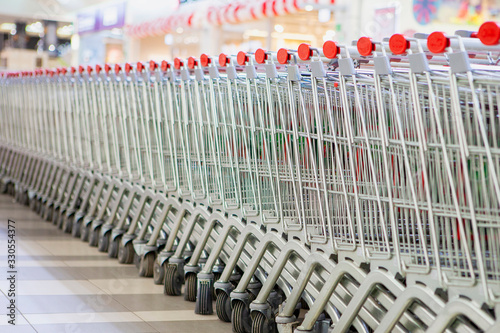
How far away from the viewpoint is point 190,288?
429 centimetres

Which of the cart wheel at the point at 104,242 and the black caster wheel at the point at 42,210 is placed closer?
the cart wheel at the point at 104,242

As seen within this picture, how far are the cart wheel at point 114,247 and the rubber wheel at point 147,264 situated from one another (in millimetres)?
534

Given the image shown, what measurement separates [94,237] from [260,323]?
241cm

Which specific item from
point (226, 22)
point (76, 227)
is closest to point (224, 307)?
point (76, 227)

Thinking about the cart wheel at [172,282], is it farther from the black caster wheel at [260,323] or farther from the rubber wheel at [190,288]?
the black caster wheel at [260,323]

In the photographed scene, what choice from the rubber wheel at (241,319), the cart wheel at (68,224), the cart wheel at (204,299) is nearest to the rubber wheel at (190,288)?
the cart wheel at (204,299)

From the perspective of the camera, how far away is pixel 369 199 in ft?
10.1

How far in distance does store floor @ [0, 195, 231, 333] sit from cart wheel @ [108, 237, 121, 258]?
4 cm

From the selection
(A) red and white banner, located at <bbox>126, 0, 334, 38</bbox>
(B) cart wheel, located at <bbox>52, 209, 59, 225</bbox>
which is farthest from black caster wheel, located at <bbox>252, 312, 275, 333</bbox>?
(A) red and white banner, located at <bbox>126, 0, 334, 38</bbox>

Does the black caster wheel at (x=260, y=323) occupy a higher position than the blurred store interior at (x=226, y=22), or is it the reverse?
the blurred store interior at (x=226, y=22)

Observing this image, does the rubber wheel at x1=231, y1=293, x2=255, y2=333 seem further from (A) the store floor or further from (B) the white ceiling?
(B) the white ceiling

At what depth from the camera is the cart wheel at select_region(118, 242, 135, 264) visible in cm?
517

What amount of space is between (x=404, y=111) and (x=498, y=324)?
843 millimetres

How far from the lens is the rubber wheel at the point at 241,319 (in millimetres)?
3721
